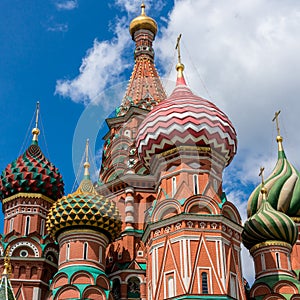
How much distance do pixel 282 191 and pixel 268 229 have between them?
3626mm

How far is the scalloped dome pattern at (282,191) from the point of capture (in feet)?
84.3

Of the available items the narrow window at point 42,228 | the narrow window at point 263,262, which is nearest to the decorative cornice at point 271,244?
the narrow window at point 263,262

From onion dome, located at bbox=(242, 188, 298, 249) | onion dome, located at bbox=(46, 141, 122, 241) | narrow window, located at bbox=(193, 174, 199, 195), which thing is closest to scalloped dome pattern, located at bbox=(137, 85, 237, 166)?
narrow window, located at bbox=(193, 174, 199, 195)

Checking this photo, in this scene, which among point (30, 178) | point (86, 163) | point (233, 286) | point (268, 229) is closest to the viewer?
point (233, 286)

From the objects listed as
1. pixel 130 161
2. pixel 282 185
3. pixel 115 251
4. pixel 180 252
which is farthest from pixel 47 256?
pixel 282 185

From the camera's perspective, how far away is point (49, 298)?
2116cm

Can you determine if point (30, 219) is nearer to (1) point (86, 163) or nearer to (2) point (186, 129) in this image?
(1) point (86, 163)

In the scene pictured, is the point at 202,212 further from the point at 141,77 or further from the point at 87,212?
the point at 141,77

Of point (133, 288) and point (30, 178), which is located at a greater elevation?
point (30, 178)

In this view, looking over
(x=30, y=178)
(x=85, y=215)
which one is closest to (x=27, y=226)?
(x=30, y=178)

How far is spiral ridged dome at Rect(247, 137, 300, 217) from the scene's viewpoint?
84.3 feet

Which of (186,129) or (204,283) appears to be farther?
(186,129)

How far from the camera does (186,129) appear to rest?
835 inches

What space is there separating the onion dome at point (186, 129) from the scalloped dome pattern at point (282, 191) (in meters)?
4.48
